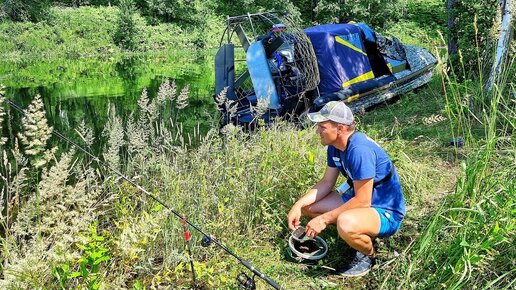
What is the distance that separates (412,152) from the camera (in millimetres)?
5027

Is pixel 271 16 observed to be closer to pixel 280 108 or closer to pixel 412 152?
pixel 280 108

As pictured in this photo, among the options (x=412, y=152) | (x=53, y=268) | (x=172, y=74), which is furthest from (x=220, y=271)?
(x=172, y=74)

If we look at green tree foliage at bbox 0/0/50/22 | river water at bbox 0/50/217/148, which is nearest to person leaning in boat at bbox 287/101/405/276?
river water at bbox 0/50/217/148

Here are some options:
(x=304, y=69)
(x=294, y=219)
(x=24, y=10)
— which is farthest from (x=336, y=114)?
(x=24, y=10)

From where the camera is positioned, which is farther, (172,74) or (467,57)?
(172,74)

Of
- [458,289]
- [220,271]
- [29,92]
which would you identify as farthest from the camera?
[29,92]

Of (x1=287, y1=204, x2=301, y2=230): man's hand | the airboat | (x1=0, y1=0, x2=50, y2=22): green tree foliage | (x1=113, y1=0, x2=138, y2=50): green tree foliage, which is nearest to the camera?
(x1=287, y1=204, x2=301, y2=230): man's hand

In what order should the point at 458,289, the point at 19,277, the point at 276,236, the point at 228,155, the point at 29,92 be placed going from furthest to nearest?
the point at 29,92 < the point at 228,155 < the point at 276,236 < the point at 458,289 < the point at 19,277

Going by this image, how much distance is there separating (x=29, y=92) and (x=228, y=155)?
38.0 ft

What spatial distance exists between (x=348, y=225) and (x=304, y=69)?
5029 mm

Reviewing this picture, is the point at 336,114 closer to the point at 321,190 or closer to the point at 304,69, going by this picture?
the point at 321,190

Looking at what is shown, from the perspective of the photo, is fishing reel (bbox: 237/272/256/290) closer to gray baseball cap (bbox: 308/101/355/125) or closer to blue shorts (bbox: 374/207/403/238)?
blue shorts (bbox: 374/207/403/238)

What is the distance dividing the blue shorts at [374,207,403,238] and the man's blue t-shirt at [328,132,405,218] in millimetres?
32

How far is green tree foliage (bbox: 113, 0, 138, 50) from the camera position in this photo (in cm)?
2900
